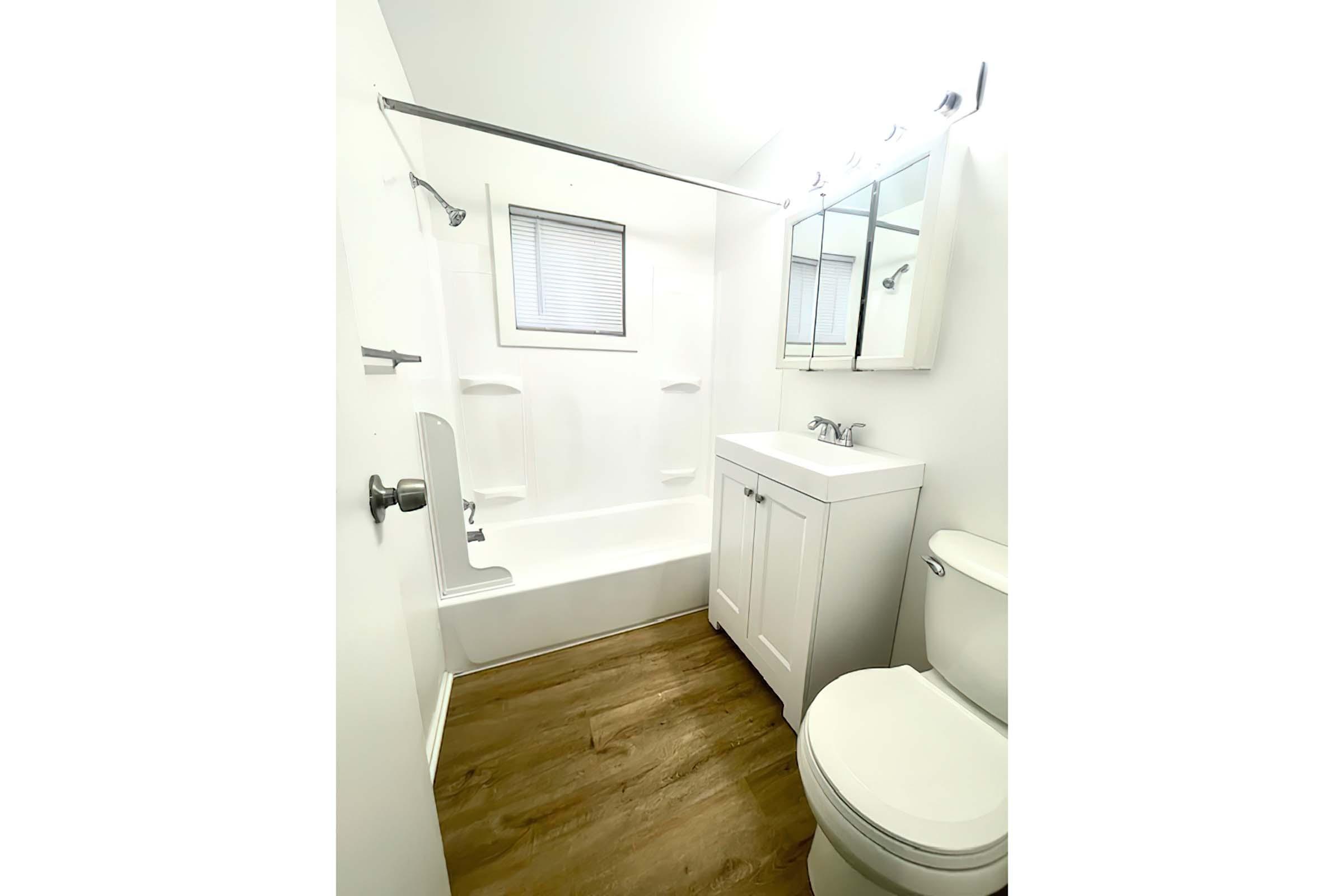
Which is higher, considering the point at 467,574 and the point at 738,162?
the point at 738,162

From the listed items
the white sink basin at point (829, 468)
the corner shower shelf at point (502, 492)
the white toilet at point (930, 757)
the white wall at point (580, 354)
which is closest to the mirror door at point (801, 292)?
the white sink basin at point (829, 468)

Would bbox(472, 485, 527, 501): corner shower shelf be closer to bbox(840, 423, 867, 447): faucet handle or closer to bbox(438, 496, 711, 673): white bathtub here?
bbox(438, 496, 711, 673): white bathtub

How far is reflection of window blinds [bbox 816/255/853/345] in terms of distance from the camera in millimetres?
1342

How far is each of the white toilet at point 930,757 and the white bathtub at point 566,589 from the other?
2.86ft

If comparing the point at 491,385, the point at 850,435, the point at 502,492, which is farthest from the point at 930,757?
the point at 491,385

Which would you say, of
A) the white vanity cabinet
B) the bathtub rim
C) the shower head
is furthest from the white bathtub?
the shower head


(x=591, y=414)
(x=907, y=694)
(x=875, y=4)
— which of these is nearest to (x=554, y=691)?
(x=907, y=694)

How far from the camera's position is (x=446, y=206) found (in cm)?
155
